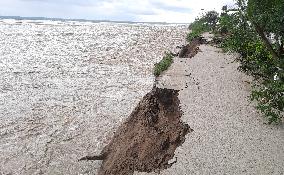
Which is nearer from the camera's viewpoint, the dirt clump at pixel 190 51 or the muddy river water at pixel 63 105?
the muddy river water at pixel 63 105

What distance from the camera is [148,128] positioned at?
7383 mm

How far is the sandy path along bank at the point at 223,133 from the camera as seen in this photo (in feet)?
19.3

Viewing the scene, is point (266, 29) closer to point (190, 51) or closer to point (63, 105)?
point (63, 105)

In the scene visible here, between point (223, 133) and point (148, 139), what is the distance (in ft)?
3.97

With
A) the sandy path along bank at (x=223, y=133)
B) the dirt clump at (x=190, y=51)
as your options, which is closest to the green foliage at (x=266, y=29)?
the sandy path along bank at (x=223, y=133)

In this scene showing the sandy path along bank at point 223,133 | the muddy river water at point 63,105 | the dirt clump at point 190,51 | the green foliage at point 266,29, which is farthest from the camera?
the dirt clump at point 190,51

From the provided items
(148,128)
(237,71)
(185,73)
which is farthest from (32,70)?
(148,128)

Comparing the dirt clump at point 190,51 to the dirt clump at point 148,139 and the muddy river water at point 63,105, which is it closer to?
the muddy river water at point 63,105

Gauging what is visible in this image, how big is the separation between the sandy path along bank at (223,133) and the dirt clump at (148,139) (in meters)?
0.20

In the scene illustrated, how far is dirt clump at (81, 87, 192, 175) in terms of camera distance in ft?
20.6

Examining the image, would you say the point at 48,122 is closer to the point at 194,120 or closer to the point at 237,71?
the point at 194,120

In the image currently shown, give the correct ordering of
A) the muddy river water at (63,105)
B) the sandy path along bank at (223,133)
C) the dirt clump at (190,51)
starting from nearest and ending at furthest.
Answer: the sandy path along bank at (223,133) < the muddy river water at (63,105) < the dirt clump at (190,51)

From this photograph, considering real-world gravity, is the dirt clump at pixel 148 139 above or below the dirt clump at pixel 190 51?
above

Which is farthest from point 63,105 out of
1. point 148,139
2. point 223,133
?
point 223,133
